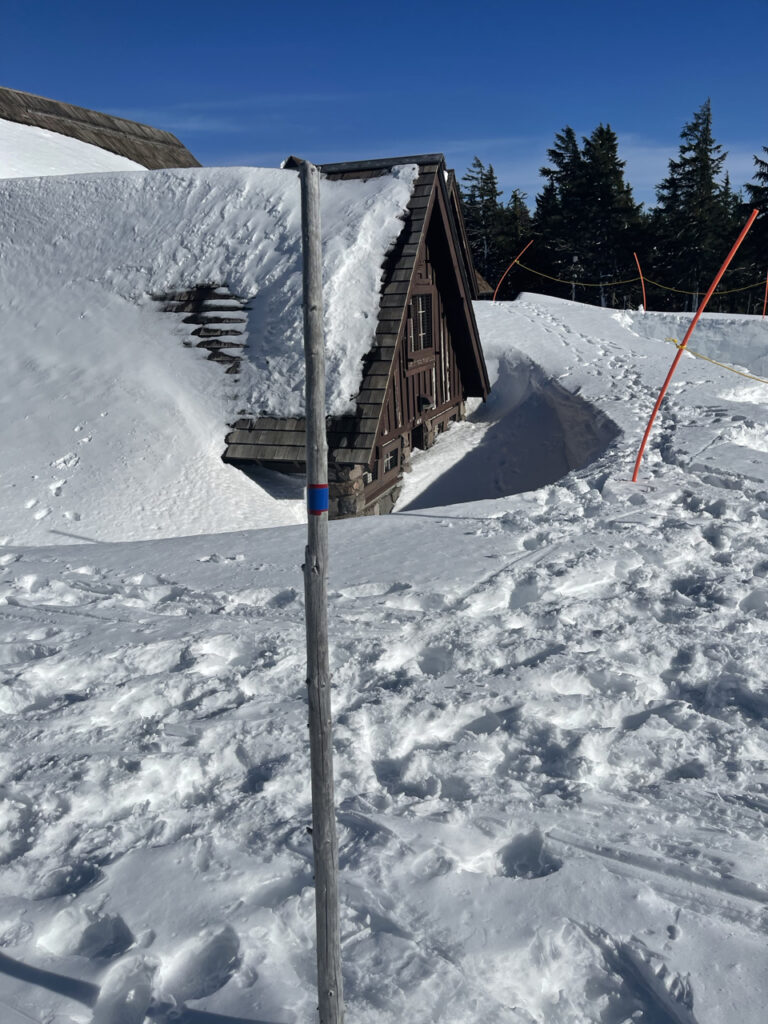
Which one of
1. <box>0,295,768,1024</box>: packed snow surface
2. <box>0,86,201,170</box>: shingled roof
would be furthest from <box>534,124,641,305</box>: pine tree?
<box>0,295,768,1024</box>: packed snow surface

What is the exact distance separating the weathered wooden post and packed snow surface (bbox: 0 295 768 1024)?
30 centimetres

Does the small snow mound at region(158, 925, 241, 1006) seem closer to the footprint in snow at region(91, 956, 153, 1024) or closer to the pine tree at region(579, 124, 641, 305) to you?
the footprint in snow at region(91, 956, 153, 1024)

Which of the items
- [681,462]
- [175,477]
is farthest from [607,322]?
[175,477]

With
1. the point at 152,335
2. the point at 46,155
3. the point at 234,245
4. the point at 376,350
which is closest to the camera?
the point at 376,350

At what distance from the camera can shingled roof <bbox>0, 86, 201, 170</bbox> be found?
19.9 m

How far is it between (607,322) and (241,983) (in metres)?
18.3

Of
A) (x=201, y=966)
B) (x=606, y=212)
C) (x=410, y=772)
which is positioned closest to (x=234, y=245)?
(x=410, y=772)

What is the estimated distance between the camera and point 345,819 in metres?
3.35

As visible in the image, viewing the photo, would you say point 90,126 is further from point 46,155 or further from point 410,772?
point 410,772

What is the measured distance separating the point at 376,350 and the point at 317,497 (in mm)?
8134

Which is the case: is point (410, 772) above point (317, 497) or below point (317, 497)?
below

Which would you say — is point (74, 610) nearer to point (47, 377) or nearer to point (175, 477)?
point (175, 477)

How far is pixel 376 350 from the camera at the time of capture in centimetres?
1020

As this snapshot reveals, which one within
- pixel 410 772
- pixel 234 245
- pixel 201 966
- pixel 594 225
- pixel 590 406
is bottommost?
pixel 201 966
